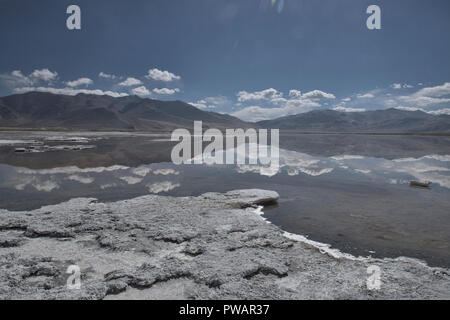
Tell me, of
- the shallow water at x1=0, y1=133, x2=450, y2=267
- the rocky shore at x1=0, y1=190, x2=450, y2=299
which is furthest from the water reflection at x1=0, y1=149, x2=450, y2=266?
the rocky shore at x1=0, y1=190, x2=450, y2=299

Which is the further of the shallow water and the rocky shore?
the shallow water

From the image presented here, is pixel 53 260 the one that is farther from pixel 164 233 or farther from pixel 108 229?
pixel 164 233

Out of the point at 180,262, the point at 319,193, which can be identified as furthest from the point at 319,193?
the point at 180,262

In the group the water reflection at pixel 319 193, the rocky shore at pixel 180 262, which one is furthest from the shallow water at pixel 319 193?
the rocky shore at pixel 180 262

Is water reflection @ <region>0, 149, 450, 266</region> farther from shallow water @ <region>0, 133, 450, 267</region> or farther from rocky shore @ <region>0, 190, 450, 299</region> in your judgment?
rocky shore @ <region>0, 190, 450, 299</region>
